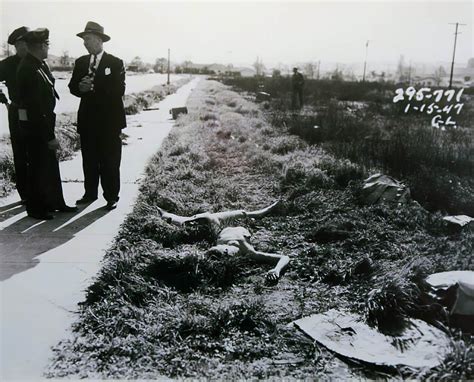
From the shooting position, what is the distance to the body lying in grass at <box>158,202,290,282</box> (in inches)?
165

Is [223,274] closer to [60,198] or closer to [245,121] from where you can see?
[60,198]

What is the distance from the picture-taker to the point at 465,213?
20.1 feet

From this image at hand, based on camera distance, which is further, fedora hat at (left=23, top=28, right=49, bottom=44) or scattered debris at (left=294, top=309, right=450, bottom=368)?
fedora hat at (left=23, top=28, right=49, bottom=44)

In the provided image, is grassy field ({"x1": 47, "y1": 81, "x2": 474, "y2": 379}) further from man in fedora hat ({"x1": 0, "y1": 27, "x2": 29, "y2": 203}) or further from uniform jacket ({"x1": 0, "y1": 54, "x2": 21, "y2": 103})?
uniform jacket ({"x1": 0, "y1": 54, "x2": 21, "y2": 103})

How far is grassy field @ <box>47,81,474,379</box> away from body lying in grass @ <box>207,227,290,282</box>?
8 cm

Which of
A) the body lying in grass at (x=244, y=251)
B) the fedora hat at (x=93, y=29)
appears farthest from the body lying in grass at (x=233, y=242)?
the fedora hat at (x=93, y=29)

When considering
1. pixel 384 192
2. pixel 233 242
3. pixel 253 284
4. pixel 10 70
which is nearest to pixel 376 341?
pixel 253 284

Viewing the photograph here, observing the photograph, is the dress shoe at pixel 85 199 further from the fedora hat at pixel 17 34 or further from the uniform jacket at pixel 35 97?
the fedora hat at pixel 17 34

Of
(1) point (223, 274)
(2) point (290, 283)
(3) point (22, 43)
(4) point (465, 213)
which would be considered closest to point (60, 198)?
(3) point (22, 43)

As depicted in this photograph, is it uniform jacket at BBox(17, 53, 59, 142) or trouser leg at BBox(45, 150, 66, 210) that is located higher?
uniform jacket at BBox(17, 53, 59, 142)

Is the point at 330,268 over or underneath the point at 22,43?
underneath

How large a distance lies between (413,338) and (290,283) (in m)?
1.16

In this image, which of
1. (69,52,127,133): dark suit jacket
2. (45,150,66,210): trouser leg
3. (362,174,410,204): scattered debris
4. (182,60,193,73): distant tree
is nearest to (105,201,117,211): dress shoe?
(45,150,66,210): trouser leg

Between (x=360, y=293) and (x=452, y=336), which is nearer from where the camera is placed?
(x=452, y=336)
